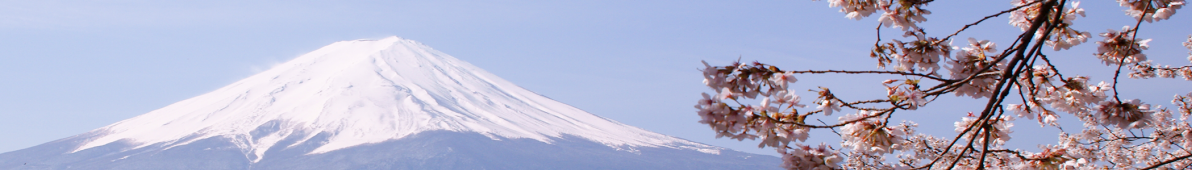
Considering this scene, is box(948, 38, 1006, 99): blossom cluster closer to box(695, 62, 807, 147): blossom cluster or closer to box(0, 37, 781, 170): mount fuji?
box(695, 62, 807, 147): blossom cluster

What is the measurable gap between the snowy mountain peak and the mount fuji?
0.78 ft

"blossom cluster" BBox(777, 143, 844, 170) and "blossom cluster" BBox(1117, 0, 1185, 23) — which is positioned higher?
"blossom cluster" BBox(1117, 0, 1185, 23)

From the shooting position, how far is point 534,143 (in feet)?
338

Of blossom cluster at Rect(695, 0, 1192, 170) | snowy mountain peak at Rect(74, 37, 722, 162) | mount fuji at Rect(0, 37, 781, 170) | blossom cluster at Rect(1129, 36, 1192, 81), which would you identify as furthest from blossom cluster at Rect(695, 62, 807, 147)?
snowy mountain peak at Rect(74, 37, 722, 162)

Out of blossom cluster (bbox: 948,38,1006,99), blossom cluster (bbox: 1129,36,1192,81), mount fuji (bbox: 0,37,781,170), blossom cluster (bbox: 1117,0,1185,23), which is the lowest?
blossom cluster (bbox: 948,38,1006,99)

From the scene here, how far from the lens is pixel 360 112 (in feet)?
342

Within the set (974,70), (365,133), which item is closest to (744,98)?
(974,70)

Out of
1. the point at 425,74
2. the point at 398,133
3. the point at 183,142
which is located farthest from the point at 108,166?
the point at 425,74

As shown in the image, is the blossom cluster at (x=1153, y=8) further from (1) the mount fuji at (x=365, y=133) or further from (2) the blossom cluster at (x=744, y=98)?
(1) the mount fuji at (x=365, y=133)

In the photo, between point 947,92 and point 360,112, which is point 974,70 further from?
point 360,112

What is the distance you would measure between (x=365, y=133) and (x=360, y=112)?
5682 mm

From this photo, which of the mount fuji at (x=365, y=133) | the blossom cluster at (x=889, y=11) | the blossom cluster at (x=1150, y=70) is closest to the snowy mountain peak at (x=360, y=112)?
the mount fuji at (x=365, y=133)

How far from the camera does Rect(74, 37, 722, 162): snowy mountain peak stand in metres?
98.3

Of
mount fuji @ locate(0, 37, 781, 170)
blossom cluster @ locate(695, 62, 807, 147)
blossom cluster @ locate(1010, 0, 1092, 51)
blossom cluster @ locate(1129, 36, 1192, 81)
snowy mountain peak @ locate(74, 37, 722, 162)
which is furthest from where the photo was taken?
snowy mountain peak @ locate(74, 37, 722, 162)
